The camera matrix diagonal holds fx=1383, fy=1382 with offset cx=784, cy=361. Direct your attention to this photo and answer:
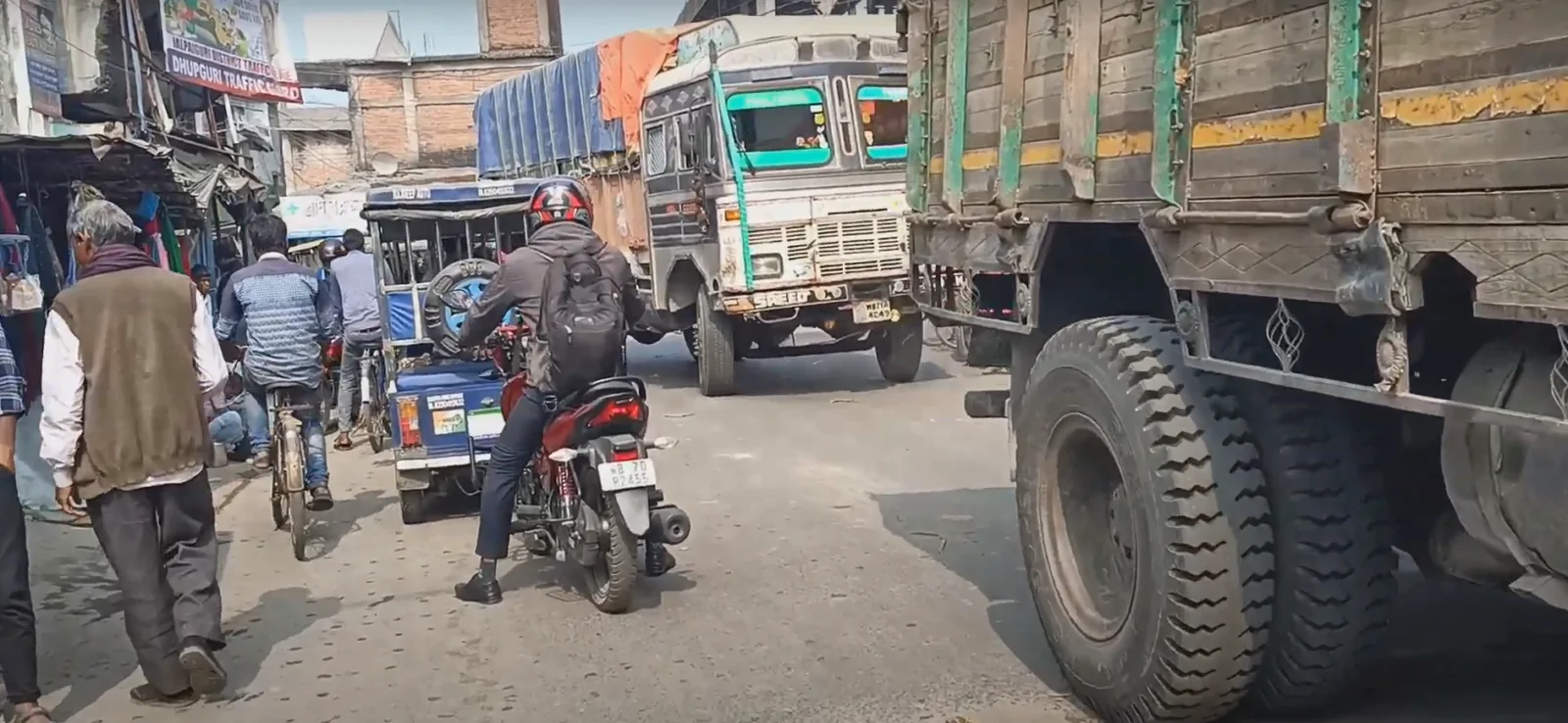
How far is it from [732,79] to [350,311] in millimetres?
3720

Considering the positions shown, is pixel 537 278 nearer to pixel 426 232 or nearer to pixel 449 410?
pixel 449 410

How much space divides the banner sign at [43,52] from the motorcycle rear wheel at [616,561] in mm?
10158

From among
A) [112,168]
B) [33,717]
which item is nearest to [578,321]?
[33,717]

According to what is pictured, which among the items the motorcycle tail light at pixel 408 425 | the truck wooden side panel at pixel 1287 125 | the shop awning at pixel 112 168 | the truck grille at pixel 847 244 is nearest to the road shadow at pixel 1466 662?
the truck wooden side panel at pixel 1287 125

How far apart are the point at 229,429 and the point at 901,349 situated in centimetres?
566

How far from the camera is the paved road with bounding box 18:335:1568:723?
15.1 feet

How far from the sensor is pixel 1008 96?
16.2 feet

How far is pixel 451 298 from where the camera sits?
795cm

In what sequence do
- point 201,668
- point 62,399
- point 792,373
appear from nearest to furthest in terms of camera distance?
point 62,399 < point 201,668 < point 792,373

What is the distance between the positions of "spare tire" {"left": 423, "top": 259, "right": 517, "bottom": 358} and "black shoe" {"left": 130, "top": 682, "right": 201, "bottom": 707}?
9.17 feet

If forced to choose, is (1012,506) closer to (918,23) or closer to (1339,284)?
(918,23)

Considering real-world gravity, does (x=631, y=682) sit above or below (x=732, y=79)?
below

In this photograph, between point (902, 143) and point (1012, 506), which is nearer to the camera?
point (1012, 506)

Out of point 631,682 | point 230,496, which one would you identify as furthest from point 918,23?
point 230,496
